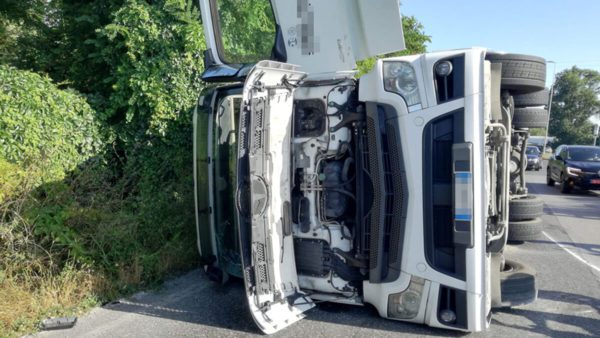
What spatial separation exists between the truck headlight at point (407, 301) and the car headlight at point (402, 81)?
142 cm

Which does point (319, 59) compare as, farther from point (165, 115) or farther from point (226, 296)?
point (165, 115)

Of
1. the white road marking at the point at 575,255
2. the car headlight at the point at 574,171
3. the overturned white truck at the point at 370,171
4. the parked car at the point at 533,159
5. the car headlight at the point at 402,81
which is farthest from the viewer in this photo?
the parked car at the point at 533,159

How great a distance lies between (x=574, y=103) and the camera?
5028 centimetres

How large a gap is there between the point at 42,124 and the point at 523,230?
5.64m

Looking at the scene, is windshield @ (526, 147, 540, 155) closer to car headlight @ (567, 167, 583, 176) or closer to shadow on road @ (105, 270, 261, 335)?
car headlight @ (567, 167, 583, 176)

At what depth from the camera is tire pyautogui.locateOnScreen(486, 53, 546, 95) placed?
3.87 m

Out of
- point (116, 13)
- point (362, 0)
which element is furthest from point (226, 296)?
point (116, 13)

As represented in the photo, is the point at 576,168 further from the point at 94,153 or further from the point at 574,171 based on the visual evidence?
the point at 94,153

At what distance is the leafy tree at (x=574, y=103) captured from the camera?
48.5 m

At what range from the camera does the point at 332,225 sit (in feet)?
11.9

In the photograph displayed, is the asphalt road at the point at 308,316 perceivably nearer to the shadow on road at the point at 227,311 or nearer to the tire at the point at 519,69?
the shadow on road at the point at 227,311

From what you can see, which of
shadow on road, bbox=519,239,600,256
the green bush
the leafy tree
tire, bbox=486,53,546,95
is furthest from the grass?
the leafy tree

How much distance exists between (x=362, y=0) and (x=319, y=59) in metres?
0.68

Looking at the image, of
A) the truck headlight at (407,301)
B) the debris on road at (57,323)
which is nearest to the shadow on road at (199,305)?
the debris on road at (57,323)
